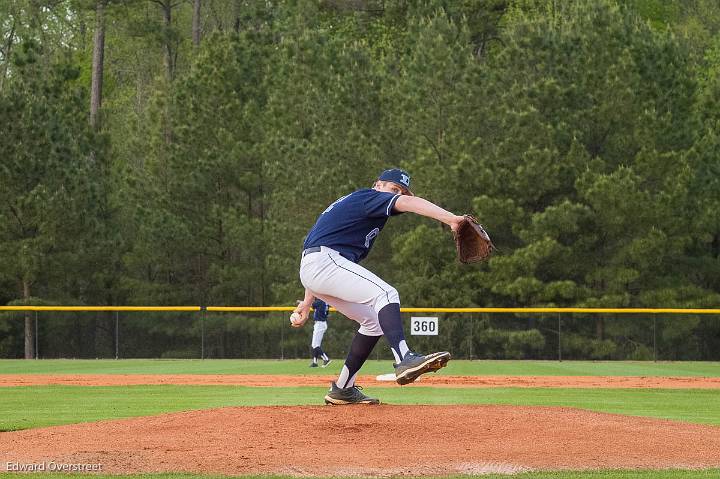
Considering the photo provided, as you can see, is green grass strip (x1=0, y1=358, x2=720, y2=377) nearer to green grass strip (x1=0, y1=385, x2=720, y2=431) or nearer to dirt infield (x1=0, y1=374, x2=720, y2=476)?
green grass strip (x1=0, y1=385, x2=720, y2=431)

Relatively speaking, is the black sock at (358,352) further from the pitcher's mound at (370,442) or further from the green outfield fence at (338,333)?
the green outfield fence at (338,333)

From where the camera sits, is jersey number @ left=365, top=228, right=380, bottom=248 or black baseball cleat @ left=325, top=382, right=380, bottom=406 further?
black baseball cleat @ left=325, top=382, right=380, bottom=406

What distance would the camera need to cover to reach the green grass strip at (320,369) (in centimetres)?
2173

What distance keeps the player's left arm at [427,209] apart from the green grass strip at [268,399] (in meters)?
4.84

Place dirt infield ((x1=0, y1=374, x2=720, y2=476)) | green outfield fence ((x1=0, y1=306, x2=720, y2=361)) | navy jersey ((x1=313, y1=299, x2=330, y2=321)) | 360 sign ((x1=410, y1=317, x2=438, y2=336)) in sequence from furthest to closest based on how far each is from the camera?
green outfield fence ((x1=0, y1=306, x2=720, y2=361)) < 360 sign ((x1=410, y1=317, x2=438, y2=336)) < navy jersey ((x1=313, y1=299, x2=330, y2=321)) < dirt infield ((x1=0, y1=374, x2=720, y2=476))

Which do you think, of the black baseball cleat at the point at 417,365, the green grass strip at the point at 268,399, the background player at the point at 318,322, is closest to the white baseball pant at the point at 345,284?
the black baseball cleat at the point at 417,365

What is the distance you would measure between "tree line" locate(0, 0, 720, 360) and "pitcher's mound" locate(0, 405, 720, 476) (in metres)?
18.1

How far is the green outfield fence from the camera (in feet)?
84.6

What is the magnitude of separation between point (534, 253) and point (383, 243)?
4.84 meters

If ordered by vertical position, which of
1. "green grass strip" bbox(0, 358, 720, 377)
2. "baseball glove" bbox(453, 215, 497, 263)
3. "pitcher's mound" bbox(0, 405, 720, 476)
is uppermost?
"baseball glove" bbox(453, 215, 497, 263)

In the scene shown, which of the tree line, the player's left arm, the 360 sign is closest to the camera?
the player's left arm

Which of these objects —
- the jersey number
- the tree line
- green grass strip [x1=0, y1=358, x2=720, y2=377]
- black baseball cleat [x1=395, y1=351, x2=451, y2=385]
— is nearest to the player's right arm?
the jersey number

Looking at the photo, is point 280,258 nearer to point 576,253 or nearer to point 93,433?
point 576,253

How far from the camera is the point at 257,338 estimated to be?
91.0 feet
